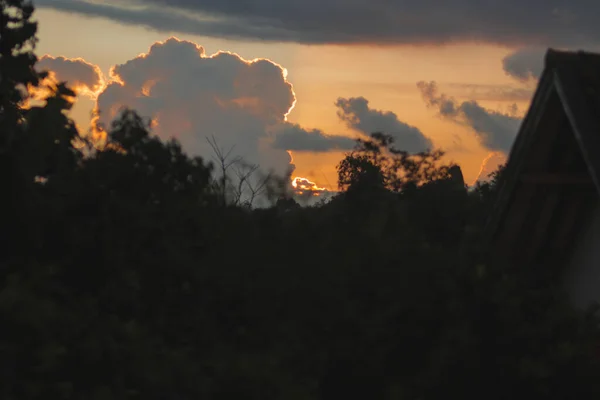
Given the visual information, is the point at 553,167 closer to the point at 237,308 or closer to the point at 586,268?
the point at 586,268

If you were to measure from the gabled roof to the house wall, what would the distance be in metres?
0.14

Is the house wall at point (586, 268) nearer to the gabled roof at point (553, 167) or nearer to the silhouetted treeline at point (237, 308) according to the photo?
the gabled roof at point (553, 167)

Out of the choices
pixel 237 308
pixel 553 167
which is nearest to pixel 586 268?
pixel 553 167

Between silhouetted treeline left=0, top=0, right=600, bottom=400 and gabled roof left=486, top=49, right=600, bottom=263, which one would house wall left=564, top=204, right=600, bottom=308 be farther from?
silhouetted treeline left=0, top=0, right=600, bottom=400

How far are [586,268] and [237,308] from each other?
3695 mm

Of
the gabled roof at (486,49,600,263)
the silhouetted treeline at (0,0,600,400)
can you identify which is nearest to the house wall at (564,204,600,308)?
the gabled roof at (486,49,600,263)

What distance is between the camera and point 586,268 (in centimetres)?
895

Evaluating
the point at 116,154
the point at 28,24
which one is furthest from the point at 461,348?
the point at 28,24

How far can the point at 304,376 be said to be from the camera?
7.89m

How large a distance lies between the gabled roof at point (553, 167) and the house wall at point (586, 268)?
14 centimetres

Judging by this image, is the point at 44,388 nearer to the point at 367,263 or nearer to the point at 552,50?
the point at 367,263

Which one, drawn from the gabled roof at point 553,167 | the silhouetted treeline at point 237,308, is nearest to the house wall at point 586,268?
the gabled roof at point 553,167

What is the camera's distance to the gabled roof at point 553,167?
7.56 metres

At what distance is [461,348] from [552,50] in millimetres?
2727
